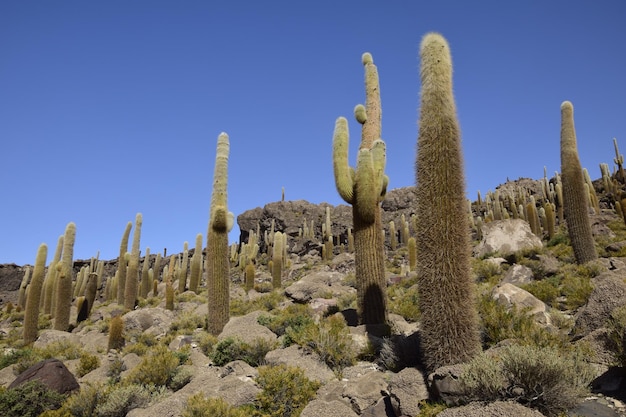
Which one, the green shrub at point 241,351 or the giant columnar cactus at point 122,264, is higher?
the giant columnar cactus at point 122,264

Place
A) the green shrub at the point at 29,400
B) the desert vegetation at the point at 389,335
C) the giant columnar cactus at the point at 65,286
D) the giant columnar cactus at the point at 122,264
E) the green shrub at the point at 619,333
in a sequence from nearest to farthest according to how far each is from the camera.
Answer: the green shrub at the point at 619,333, the desert vegetation at the point at 389,335, the green shrub at the point at 29,400, the giant columnar cactus at the point at 65,286, the giant columnar cactus at the point at 122,264

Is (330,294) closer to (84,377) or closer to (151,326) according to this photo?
(151,326)

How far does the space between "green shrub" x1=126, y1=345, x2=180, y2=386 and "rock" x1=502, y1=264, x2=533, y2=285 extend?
11055 millimetres

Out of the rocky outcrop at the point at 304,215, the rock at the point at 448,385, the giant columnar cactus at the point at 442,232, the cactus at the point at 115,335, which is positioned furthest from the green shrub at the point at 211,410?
the rocky outcrop at the point at 304,215

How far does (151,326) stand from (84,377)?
6.70 metres

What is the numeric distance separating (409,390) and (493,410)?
1562 millimetres

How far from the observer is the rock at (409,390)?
5.98 metres

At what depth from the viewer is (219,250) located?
46.5 feet

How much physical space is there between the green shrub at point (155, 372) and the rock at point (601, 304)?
826cm

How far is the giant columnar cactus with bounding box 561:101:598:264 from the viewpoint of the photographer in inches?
572

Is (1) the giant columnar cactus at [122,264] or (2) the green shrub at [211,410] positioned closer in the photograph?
(2) the green shrub at [211,410]

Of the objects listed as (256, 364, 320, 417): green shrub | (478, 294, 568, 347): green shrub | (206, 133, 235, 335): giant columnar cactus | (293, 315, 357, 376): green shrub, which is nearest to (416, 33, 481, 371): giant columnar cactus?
(478, 294, 568, 347): green shrub

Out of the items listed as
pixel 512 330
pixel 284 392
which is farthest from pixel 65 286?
pixel 512 330

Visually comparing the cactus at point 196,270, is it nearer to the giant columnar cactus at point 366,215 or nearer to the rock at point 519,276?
the giant columnar cactus at point 366,215
